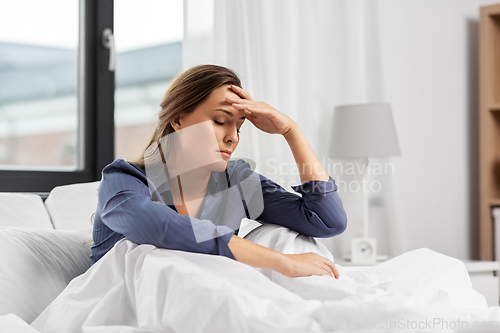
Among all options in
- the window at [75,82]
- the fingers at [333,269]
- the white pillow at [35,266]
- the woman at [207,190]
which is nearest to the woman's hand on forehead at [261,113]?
the woman at [207,190]

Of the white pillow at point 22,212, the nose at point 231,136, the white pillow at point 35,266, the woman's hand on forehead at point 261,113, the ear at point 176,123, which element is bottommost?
the white pillow at point 35,266

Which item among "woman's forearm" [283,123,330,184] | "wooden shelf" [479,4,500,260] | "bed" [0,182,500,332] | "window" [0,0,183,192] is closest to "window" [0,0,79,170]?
"window" [0,0,183,192]

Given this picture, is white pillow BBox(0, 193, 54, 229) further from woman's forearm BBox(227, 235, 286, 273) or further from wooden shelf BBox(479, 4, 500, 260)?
wooden shelf BBox(479, 4, 500, 260)

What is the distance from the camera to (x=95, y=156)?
2.09 meters

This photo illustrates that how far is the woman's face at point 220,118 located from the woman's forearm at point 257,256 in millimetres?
273

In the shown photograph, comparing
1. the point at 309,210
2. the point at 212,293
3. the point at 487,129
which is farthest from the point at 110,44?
the point at 487,129

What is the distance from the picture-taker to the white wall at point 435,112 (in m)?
2.62

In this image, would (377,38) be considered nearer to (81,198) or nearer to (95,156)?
(95,156)

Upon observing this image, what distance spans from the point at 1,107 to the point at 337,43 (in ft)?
4.98

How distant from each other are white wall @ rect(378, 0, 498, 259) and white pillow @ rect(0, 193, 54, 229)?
1.79 metres

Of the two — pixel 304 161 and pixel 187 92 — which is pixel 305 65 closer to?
pixel 304 161

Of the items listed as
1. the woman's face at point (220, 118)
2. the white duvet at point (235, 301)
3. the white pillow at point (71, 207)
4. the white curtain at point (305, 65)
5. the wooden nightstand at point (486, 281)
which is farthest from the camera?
the wooden nightstand at point (486, 281)

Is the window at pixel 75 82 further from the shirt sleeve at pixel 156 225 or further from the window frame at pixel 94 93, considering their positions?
the shirt sleeve at pixel 156 225

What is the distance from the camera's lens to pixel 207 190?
50.7 inches
